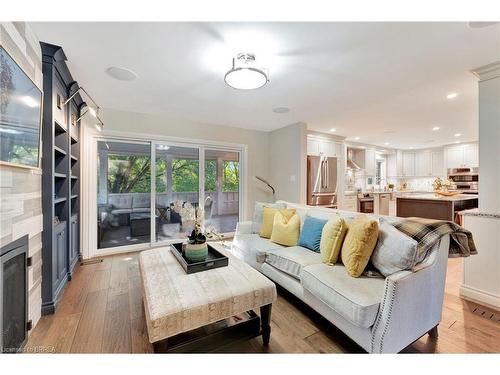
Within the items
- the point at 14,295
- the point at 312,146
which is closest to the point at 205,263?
the point at 14,295

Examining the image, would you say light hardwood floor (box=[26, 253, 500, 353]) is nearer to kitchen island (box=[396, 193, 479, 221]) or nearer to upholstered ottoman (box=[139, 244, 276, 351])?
upholstered ottoman (box=[139, 244, 276, 351])

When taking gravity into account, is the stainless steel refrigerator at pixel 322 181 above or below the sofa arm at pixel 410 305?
above

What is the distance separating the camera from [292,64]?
219 centimetres

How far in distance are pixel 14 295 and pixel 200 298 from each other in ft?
4.35

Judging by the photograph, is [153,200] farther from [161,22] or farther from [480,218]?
[480,218]

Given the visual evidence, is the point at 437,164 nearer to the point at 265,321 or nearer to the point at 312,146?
the point at 312,146

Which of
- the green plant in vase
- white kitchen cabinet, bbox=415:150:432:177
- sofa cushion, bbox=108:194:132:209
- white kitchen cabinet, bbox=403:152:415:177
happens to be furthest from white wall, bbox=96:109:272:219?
white kitchen cabinet, bbox=415:150:432:177

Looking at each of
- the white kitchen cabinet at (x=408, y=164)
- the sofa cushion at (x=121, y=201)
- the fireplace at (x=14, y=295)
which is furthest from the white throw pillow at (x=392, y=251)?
the white kitchen cabinet at (x=408, y=164)

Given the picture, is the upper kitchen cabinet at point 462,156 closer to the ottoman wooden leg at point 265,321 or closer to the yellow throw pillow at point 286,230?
the yellow throw pillow at point 286,230

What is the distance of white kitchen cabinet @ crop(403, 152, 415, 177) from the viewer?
7691mm

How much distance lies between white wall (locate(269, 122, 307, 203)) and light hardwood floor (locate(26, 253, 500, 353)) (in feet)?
7.92

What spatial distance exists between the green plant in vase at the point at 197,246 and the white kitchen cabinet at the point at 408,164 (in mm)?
8529

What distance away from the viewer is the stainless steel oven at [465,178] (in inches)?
245
